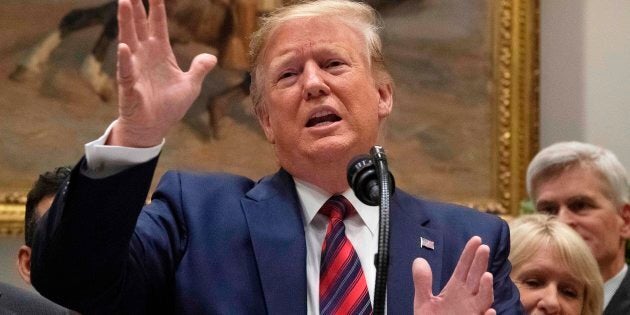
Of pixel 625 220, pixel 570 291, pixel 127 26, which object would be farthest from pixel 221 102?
pixel 127 26

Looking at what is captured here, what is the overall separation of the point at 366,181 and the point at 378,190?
6cm

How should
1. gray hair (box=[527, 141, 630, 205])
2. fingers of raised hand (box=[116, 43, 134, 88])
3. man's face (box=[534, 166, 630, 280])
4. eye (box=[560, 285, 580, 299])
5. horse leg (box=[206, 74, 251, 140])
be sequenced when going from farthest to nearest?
horse leg (box=[206, 74, 251, 140]) → gray hair (box=[527, 141, 630, 205]) → man's face (box=[534, 166, 630, 280]) → eye (box=[560, 285, 580, 299]) → fingers of raised hand (box=[116, 43, 134, 88])

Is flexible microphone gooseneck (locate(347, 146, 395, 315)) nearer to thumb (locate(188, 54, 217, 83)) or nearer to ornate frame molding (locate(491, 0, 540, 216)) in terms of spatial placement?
thumb (locate(188, 54, 217, 83))

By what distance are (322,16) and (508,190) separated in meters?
3.36

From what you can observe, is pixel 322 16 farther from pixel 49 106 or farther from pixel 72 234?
pixel 49 106

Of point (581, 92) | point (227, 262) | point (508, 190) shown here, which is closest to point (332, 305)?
point (227, 262)

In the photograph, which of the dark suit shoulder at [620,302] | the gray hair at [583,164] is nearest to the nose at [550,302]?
the dark suit shoulder at [620,302]

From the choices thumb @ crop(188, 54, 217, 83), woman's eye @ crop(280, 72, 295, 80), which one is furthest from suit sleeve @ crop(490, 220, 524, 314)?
thumb @ crop(188, 54, 217, 83)

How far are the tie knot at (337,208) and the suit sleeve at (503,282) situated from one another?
1.36 feet

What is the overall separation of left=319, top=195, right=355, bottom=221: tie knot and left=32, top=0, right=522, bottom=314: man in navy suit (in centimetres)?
2

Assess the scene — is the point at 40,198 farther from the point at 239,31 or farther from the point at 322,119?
the point at 239,31

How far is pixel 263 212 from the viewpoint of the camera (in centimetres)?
304

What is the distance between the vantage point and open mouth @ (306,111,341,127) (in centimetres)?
315

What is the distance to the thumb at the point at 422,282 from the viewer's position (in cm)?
264
